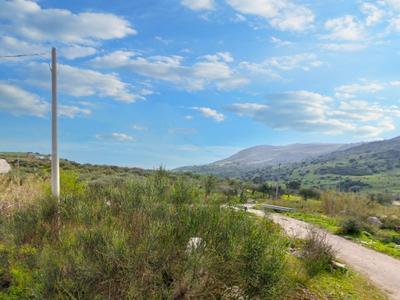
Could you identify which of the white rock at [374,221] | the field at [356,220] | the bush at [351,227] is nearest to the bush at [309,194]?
the field at [356,220]

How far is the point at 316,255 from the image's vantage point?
31.4ft

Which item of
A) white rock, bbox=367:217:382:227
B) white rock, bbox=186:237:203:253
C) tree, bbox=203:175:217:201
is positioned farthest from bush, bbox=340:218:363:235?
white rock, bbox=186:237:203:253

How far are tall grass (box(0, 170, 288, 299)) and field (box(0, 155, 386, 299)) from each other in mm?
13

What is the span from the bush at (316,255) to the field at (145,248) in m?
0.83

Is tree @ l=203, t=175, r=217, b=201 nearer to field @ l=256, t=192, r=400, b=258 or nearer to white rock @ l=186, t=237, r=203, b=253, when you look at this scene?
white rock @ l=186, t=237, r=203, b=253

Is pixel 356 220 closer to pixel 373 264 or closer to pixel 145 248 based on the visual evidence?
pixel 373 264

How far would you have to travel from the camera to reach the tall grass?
483cm

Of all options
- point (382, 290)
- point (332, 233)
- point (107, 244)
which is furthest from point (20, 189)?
point (332, 233)

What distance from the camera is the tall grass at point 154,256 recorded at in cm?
483

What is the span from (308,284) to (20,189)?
875 cm

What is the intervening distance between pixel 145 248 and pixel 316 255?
6019 mm

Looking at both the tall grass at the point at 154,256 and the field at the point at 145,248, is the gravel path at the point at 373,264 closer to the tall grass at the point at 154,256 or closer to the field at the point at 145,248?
the field at the point at 145,248

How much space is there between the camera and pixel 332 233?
18.6 metres

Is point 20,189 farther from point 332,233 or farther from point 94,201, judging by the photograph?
point 332,233
